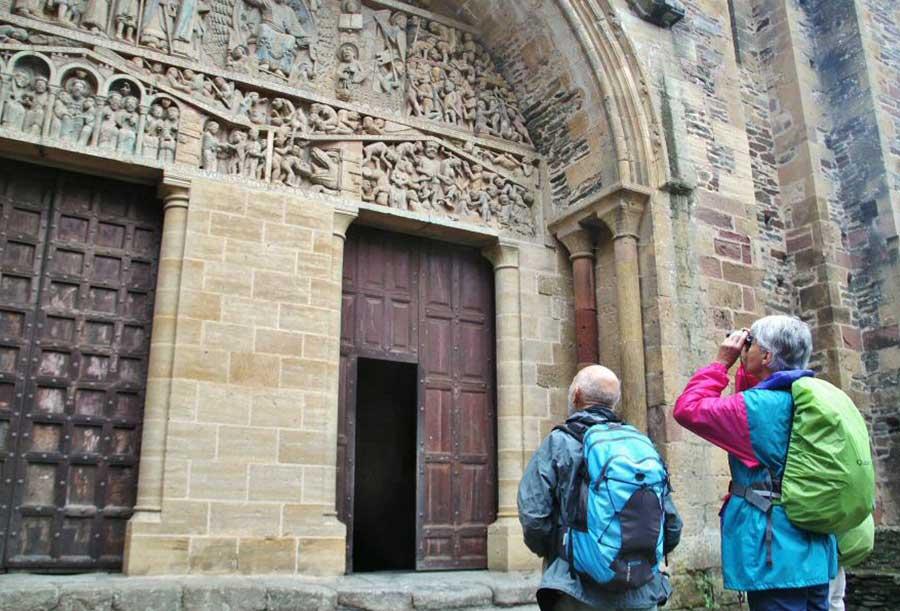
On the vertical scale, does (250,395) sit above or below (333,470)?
above

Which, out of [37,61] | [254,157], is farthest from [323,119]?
[37,61]

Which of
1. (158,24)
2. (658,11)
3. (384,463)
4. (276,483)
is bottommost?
(276,483)

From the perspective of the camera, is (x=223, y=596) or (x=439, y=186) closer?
(x=223, y=596)

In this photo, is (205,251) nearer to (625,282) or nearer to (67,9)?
(67,9)

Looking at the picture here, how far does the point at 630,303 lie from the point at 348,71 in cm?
342

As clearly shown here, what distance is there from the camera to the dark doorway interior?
10.8m

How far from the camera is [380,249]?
7.66m

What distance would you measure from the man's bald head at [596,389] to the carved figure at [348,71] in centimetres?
515

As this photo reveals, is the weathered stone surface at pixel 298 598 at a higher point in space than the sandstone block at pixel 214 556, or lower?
lower

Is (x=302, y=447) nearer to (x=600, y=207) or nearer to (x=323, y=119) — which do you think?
(x=323, y=119)

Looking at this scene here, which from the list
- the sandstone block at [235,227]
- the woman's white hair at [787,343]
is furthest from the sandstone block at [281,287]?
the woman's white hair at [787,343]

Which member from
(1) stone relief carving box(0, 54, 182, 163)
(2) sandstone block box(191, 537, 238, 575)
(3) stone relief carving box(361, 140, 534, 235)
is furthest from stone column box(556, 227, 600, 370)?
(1) stone relief carving box(0, 54, 182, 163)

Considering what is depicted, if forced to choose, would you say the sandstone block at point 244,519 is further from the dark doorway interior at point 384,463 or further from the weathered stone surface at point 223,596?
the dark doorway interior at point 384,463

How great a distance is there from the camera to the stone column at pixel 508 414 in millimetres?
7094
